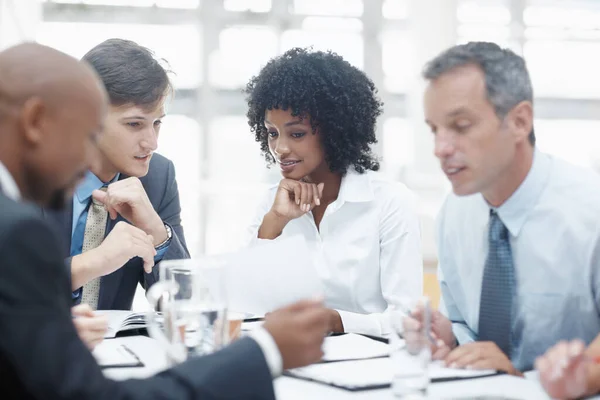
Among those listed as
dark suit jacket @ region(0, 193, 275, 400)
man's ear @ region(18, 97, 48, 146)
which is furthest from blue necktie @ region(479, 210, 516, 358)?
man's ear @ region(18, 97, 48, 146)

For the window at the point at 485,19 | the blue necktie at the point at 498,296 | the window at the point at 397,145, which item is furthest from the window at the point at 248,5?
the blue necktie at the point at 498,296

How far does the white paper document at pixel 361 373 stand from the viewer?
127cm

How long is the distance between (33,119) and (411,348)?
72 centimetres

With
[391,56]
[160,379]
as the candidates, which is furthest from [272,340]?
[391,56]

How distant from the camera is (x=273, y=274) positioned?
1.25 metres

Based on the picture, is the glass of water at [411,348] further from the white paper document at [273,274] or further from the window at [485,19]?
the window at [485,19]

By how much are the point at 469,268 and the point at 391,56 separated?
3.50 metres

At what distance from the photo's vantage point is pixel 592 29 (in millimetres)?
5320

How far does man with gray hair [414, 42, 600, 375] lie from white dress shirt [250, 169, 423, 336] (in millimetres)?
650

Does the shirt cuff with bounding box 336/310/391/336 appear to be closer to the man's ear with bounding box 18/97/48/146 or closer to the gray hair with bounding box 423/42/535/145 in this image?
the gray hair with bounding box 423/42/535/145

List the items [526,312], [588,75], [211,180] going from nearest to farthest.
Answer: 1. [526,312]
2. [211,180]
3. [588,75]

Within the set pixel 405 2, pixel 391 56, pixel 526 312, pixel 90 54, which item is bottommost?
pixel 526 312

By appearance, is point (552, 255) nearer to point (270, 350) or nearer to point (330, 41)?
point (270, 350)

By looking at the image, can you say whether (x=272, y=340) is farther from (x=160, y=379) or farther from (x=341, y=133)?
(x=341, y=133)
